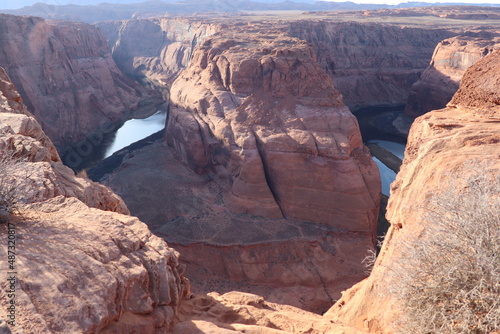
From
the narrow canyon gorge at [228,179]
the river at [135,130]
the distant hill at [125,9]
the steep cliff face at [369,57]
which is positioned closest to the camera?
the narrow canyon gorge at [228,179]

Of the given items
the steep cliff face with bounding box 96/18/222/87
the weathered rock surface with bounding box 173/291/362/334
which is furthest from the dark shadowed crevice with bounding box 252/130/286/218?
the steep cliff face with bounding box 96/18/222/87

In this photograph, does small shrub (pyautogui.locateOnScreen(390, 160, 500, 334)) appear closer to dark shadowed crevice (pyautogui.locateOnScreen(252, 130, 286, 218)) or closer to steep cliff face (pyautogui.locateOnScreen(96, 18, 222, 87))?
dark shadowed crevice (pyautogui.locateOnScreen(252, 130, 286, 218))

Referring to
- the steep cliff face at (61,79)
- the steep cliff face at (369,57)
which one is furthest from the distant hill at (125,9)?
the steep cliff face at (369,57)

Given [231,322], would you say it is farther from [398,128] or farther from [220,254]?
[398,128]

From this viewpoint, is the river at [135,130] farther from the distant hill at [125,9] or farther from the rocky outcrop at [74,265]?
the distant hill at [125,9]

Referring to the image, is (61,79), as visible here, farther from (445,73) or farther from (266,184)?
(445,73)

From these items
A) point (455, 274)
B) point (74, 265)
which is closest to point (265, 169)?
point (74, 265)
